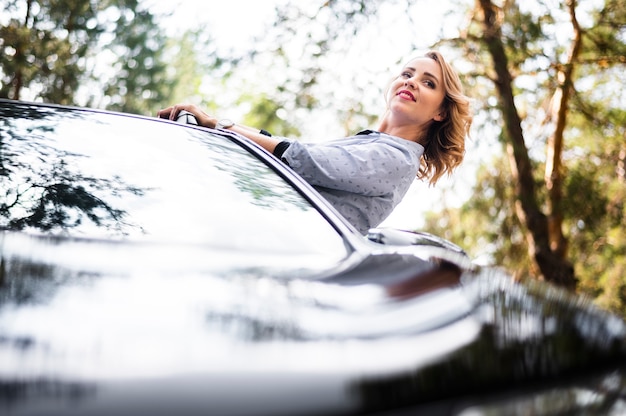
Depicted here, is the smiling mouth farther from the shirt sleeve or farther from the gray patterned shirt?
the shirt sleeve

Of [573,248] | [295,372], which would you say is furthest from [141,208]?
[573,248]

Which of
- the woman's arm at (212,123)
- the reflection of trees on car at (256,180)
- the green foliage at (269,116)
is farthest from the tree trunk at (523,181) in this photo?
the reflection of trees on car at (256,180)

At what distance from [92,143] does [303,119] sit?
955cm

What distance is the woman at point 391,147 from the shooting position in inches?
98.1

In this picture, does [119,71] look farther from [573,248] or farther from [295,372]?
[295,372]

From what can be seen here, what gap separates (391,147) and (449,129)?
64cm

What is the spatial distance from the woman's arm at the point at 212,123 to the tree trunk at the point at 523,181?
6.84 m

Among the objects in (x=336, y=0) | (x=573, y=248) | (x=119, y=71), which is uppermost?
(x=336, y=0)

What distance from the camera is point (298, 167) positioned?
2.42 m

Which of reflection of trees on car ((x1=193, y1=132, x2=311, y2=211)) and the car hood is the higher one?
reflection of trees on car ((x1=193, y1=132, x2=311, y2=211))

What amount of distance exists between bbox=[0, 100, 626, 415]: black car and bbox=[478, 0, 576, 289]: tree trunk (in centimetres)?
798

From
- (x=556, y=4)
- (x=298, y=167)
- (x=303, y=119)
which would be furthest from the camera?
(x=303, y=119)

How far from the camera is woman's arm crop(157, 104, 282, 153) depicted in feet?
8.40

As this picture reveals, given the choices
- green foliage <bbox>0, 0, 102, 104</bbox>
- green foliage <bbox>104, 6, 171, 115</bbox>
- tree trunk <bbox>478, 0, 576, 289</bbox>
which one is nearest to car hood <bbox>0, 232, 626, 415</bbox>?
tree trunk <bbox>478, 0, 576, 289</bbox>
